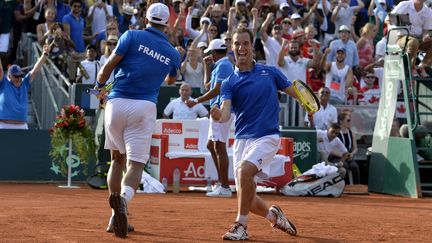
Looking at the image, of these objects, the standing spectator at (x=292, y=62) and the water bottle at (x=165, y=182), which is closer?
the water bottle at (x=165, y=182)

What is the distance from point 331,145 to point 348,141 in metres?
0.55

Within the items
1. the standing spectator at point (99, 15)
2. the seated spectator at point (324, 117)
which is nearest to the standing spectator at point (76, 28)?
the standing spectator at point (99, 15)

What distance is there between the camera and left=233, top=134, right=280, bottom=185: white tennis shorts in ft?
32.0

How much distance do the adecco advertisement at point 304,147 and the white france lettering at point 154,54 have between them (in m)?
9.21

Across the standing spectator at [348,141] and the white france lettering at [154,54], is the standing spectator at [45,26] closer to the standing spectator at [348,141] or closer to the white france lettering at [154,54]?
the standing spectator at [348,141]

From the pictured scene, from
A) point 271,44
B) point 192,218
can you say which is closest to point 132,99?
point 192,218

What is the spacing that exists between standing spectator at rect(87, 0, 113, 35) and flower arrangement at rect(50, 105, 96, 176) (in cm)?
533

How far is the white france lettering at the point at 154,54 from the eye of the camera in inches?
395

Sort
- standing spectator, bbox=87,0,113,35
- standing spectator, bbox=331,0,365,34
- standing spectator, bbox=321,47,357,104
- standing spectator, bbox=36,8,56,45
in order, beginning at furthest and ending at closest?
standing spectator, bbox=331,0,365,34
standing spectator, bbox=87,0,113,35
standing spectator, bbox=321,47,357,104
standing spectator, bbox=36,8,56,45

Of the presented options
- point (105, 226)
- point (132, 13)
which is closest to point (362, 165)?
point (132, 13)

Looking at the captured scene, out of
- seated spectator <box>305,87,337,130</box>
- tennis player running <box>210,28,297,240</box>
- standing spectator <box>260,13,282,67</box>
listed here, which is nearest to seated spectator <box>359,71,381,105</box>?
seated spectator <box>305,87,337,130</box>

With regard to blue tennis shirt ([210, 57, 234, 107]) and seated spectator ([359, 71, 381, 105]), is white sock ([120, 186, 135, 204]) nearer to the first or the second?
blue tennis shirt ([210, 57, 234, 107])

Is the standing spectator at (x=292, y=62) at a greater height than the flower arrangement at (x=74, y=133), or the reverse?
the standing spectator at (x=292, y=62)

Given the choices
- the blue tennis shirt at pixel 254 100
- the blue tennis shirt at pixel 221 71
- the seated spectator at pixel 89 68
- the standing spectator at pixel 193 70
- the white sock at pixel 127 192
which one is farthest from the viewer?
the standing spectator at pixel 193 70
